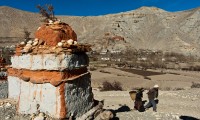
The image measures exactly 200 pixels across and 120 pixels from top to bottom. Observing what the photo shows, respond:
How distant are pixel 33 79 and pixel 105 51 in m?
68.4

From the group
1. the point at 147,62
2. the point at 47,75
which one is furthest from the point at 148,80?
the point at 147,62

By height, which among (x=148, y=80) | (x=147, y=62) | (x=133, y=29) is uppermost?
(x=133, y=29)

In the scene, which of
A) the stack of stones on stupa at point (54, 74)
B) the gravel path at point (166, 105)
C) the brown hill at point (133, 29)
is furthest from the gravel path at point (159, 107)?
the brown hill at point (133, 29)

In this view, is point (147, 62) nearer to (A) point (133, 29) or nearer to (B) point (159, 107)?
(B) point (159, 107)

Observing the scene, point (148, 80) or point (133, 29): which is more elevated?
point (133, 29)

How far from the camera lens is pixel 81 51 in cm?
950

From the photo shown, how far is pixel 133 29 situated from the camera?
104m

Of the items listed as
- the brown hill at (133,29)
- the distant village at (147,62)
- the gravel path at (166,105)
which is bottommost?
the gravel path at (166,105)

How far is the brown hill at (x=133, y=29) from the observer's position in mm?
84125

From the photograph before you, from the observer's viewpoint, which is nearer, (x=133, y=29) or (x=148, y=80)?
(x=148, y=80)

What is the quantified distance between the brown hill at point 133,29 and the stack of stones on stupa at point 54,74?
68.5 meters

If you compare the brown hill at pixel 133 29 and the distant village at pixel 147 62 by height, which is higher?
the brown hill at pixel 133 29

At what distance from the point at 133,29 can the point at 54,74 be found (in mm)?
96444

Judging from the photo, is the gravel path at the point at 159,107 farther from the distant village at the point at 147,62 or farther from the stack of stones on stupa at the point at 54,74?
the distant village at the point at 147,62
